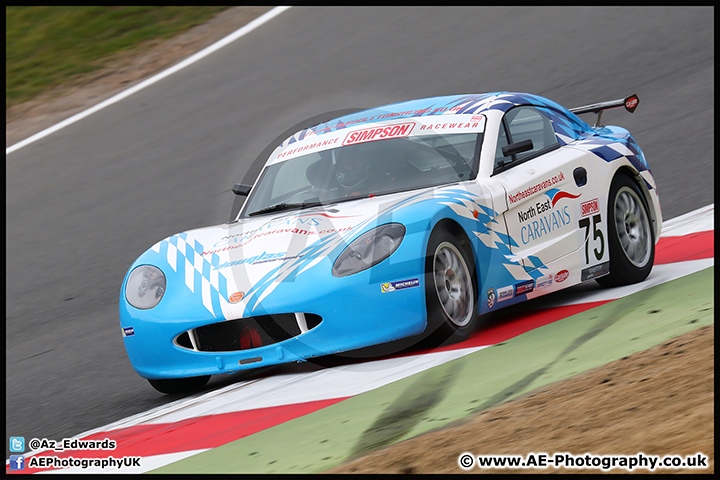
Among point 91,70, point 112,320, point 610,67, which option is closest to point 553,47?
point 610,67

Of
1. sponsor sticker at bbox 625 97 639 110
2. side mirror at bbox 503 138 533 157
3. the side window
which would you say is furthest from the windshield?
sponsor sticker at bbox 625 97 639 110

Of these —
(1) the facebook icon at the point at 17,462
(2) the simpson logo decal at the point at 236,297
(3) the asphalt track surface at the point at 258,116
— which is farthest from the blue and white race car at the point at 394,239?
(3) the asphalt track surface at the point at 258,116

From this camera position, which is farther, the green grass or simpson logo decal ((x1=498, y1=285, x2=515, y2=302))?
the green grass

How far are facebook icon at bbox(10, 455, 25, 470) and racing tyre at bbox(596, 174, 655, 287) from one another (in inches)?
141

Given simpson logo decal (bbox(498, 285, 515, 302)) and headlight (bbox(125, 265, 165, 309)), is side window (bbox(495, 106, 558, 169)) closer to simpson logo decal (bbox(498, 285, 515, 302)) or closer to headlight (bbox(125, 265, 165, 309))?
simpson logo decal (bbox(498, 285, 515, 302))

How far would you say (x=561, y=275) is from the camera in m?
5.68

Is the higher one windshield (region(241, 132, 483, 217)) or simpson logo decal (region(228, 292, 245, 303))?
windshield (region(241, 132, 483, 217))

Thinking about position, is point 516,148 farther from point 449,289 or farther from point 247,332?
point 247,332

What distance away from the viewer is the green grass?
1287 cm

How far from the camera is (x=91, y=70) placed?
12.9 meters

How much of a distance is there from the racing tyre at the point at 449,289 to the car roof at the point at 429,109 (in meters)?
1.26

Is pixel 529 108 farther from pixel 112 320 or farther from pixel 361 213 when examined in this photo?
pixel 112 320

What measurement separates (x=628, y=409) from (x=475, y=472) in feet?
2.16

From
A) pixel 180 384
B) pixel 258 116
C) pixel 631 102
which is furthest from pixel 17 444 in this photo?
pixel 258 116
